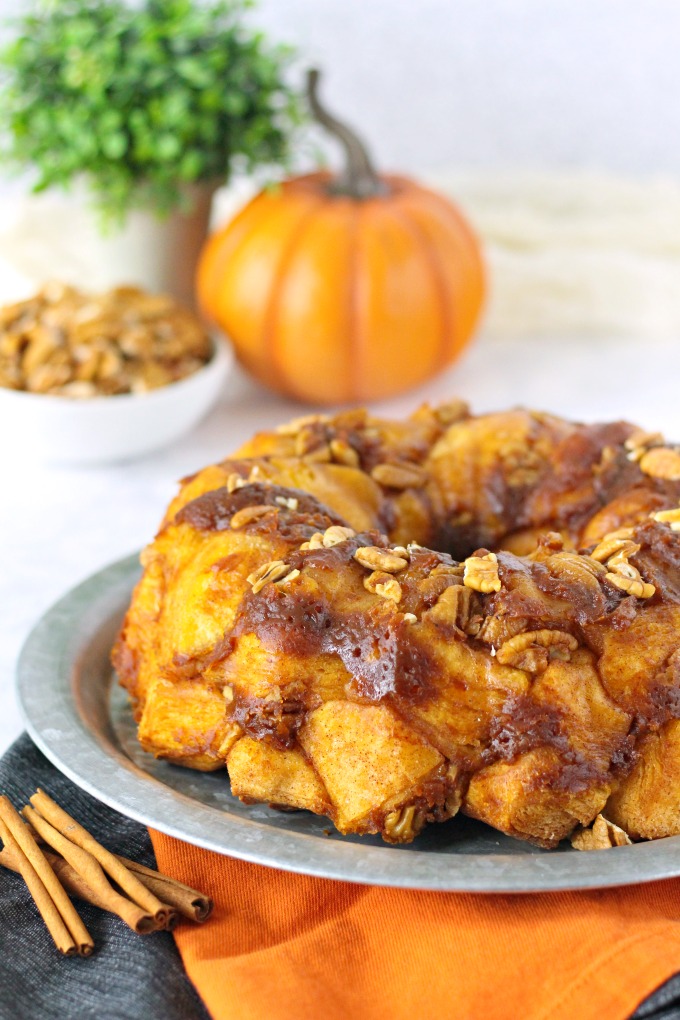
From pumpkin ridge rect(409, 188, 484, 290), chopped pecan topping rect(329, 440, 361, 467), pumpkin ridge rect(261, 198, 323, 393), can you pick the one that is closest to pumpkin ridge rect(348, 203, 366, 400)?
pumpkin ridge rect(261, 198, 323, 393)

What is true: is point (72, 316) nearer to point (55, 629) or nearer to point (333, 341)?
point (333, 341)

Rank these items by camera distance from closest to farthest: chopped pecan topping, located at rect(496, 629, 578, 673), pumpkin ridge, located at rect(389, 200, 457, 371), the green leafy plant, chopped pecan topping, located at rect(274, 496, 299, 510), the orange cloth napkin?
the orange cloth napkin
chopped pecan topping, located at rect(496, 629, 578, 673)
chopped pecan topping, located at rect(274, 496, 299, 510)
the green leafy plant
pumpkin ridge, located at rect(389, 200, 457, 371)

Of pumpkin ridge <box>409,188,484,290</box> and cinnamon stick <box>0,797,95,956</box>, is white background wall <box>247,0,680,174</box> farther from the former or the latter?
cinnamon stick <box>0,797,95,956</box>

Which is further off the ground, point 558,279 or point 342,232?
point 342,232

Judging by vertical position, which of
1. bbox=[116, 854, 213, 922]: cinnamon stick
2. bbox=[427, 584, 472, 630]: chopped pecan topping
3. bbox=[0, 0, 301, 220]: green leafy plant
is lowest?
bbox=[116, 854, 213, 922]: cinnamon stick

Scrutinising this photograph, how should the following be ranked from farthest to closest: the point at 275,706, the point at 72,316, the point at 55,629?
1. the point at 72,316
2. the point at 55,629
3. the point at 275,706

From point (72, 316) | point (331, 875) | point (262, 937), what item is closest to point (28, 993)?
point (262, 937)

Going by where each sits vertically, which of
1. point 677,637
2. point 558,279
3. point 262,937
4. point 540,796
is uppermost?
point 677,637

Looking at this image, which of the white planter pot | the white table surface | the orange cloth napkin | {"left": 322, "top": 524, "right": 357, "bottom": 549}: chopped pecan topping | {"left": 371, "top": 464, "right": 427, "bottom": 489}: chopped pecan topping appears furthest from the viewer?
the white planter pot
